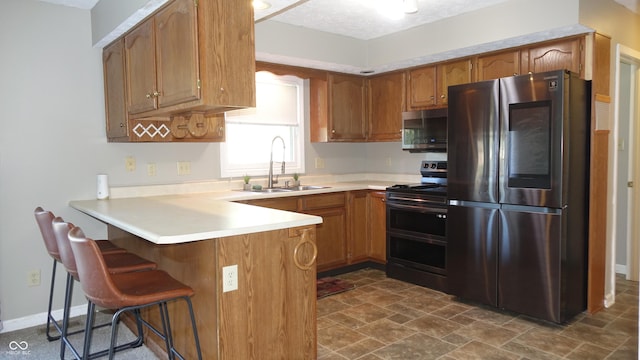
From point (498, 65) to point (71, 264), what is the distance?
350cm

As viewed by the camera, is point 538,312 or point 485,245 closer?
point 538,312

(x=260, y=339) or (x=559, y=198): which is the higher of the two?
(x=559, y=198)

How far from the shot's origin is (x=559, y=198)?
304cm

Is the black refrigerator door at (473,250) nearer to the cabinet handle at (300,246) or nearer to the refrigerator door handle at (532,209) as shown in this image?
the refrigerator door handle at (532,209)

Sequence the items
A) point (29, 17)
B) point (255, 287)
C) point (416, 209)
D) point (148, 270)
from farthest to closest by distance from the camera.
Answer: point (416, 209) < point (29, 17) < point (148, 270) < point (255, 287)

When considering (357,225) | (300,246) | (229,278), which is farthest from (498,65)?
(229,278)

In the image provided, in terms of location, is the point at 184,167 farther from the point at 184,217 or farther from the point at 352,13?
the point at 352,13

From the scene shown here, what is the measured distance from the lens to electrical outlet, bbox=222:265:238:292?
212cm

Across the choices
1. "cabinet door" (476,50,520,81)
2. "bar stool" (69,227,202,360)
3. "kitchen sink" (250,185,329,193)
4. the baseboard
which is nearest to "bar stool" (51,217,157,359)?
"bar stool" (69,227,202,360)

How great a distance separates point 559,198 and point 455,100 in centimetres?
109

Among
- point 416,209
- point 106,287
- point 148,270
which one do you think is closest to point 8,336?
point 148,270

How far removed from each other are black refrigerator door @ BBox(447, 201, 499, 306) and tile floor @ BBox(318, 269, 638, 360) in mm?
166

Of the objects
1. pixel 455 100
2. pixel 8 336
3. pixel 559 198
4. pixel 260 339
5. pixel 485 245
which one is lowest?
pixel 8 336

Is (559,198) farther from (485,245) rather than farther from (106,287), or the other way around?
(106,287)
